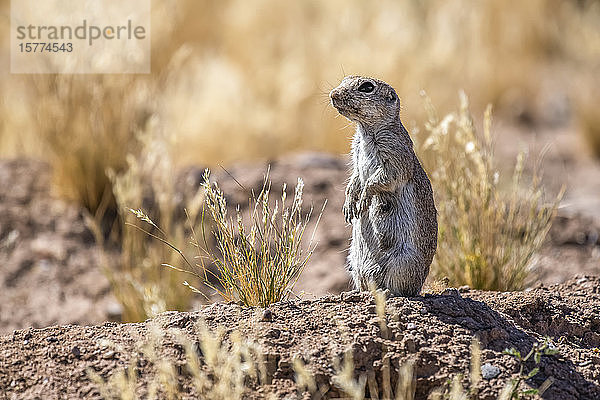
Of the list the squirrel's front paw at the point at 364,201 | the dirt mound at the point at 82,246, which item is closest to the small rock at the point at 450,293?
the squirrel's front paw at the point at 364,201

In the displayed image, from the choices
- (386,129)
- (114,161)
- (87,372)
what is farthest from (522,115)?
(87,372)

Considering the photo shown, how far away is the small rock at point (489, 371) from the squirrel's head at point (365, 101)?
1.16 m

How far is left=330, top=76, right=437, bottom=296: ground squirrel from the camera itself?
11.6ft

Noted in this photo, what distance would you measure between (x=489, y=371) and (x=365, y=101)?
4.12 feet

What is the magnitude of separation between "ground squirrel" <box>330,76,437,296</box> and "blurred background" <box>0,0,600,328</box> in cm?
142

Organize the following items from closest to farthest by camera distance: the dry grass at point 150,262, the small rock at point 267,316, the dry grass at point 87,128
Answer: the small rock at point 267,316, the dry grass at point 150,262, the dry grass at point 87,128

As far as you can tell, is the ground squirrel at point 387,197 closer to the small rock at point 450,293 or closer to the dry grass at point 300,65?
the small rock at point 450,293

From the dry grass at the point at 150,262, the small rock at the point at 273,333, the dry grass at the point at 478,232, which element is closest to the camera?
the small rock at the point at 273,333

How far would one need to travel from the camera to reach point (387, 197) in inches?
143

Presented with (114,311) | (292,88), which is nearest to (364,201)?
(114,311)

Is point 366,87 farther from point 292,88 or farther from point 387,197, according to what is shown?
point 292,88

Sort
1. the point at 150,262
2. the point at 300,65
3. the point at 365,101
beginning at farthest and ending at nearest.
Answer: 1. the point at 300,65
2. the point at 150,262
3. the point at 365,101

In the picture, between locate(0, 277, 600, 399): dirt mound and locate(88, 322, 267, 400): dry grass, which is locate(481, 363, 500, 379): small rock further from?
locate(88, 322, 267, 400): dry grass

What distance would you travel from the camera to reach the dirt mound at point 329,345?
3.02 m
